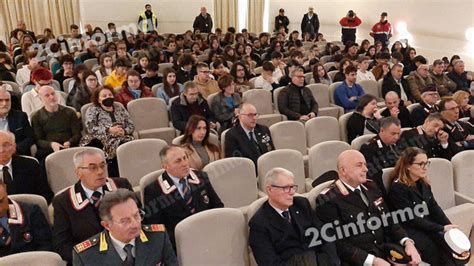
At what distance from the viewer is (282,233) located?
8.54 feet

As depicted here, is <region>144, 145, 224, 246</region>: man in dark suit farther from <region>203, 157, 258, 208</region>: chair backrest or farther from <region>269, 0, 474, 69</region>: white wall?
<region>269, 0, 474, 69</region>: white wall

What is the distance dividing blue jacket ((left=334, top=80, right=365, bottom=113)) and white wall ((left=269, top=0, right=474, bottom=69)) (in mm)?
4716

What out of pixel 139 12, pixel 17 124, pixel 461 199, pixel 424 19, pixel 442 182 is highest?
pixel 139 12

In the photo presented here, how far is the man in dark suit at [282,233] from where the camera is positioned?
2.55 m

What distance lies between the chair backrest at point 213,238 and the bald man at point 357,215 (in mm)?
531

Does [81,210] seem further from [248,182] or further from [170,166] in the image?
[248,182]

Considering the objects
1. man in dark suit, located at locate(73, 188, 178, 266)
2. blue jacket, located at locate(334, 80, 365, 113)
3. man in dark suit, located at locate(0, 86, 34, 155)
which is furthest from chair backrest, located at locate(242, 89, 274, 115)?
man in dark suit, located at locate(73, 188, 178, 266)

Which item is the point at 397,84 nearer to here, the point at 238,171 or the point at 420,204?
the point at 420,204

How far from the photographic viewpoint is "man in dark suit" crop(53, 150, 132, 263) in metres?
2.57

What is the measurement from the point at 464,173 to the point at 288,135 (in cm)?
160

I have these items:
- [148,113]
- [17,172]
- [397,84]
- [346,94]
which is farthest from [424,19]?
[17,172]

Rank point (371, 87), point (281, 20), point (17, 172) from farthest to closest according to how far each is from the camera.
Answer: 1. point (281, 20)
2. point (371, 87)
3. point (17, 172)

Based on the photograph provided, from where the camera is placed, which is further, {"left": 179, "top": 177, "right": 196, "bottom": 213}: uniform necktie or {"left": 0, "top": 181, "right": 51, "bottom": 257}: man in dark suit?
{"left": 179, "top": 177, "right": 196, "bottom": 213}: uniform necktie

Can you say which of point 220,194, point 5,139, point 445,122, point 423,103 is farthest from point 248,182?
point 423,103
